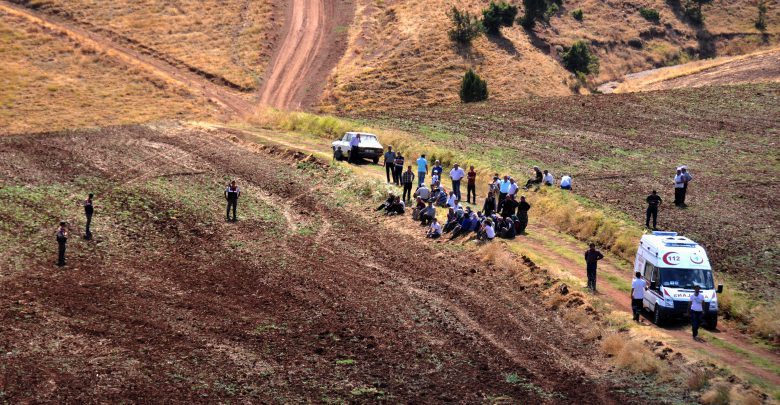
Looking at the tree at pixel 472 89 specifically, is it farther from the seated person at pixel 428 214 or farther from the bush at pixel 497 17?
the seated person at pixel 428 214

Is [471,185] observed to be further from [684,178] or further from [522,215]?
[684,178]

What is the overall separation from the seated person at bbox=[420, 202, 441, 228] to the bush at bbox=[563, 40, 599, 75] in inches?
2052

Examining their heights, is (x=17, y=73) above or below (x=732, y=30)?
below

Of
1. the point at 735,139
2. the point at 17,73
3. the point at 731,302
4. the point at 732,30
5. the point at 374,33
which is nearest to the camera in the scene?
the point at 731,302

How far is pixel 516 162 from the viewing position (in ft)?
176

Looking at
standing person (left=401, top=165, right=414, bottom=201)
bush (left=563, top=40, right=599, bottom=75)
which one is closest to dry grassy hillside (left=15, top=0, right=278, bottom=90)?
bush (left=563, top=40, right=599, bottom=75)

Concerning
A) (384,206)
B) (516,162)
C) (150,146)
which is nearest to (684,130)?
(516,162)

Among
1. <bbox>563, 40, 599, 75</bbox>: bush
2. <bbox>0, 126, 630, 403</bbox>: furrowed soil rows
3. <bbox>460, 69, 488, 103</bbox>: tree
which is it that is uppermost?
<bbox>563, 40, 599, 75</bbox>: bush

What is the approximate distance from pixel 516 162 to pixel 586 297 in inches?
886

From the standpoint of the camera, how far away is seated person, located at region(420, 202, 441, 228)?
4072 centimetres

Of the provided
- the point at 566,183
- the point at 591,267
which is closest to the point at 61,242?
the point at 591,267

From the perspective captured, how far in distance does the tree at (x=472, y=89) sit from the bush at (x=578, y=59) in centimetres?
1550

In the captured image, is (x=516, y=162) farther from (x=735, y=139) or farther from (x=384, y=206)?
(x=735, y=139)

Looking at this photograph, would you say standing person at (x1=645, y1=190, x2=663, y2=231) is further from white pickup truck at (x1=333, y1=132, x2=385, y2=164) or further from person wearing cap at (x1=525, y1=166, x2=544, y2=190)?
white pickup truck at (x1=333, y1=132, x2=385, y2=164)
